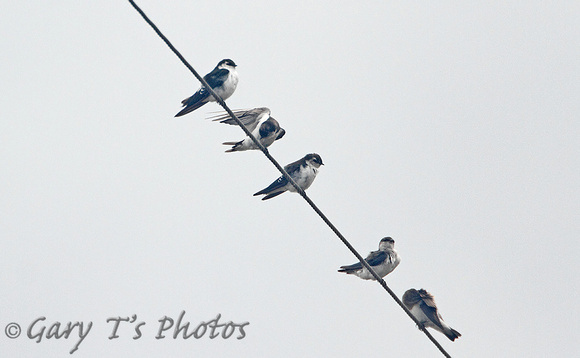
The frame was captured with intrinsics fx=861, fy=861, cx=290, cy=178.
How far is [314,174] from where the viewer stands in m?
11.9

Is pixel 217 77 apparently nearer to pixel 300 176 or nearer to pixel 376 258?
pixel 300 176

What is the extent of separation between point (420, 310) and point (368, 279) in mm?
867

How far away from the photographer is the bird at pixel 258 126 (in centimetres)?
1119

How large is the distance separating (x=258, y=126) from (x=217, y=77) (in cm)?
87

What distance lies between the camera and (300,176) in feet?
38.8

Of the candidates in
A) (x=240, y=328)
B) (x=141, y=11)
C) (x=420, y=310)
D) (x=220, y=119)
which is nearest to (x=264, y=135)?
(x=220, y=119)

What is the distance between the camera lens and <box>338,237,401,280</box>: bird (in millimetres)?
12586

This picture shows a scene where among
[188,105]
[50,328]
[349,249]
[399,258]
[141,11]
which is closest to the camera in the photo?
[141,11]

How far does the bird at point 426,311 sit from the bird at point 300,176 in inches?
96.4

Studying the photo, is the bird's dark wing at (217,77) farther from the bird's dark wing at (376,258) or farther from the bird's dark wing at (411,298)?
the bird's dark wing at (411,298)

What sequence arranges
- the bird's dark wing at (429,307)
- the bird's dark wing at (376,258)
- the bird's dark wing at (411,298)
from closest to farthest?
the bird's dark wing at (429,307)
the bird's dark wing at (411,298)
the bird's dark wing at (376,258)

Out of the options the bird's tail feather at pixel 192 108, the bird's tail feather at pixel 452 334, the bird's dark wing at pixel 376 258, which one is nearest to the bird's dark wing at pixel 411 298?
the bird's dark wing at pixel 376 258

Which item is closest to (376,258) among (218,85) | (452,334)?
(452,334)

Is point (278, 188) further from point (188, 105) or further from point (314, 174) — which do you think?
point (188, 105)
